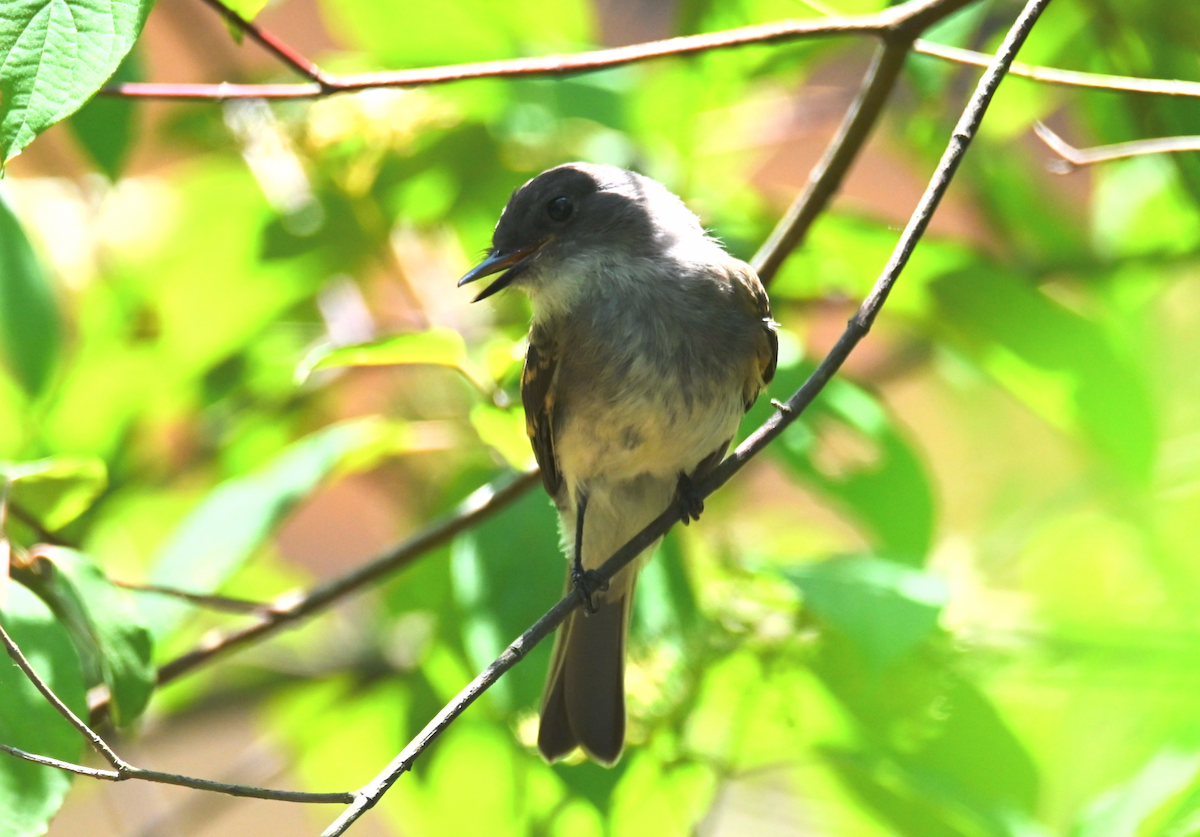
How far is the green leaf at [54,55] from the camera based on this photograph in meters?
1.32

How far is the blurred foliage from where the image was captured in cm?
178

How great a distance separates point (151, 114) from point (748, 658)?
3.44 metres

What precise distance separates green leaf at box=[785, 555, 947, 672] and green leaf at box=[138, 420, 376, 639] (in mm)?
1022

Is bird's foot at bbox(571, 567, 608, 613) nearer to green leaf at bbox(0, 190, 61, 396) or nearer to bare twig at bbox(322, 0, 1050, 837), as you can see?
bare twig at bbox(322, 0, 1050, 837)

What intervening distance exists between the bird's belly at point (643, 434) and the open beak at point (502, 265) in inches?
11.5

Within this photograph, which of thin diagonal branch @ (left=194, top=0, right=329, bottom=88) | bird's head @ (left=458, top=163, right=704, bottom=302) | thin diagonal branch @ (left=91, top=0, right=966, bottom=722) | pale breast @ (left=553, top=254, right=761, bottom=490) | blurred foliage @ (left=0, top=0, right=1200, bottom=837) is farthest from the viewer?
bird's head @ (left=458, top=163, right=704, bottom=302)

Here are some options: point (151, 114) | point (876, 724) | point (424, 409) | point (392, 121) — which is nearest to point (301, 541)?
point (151, 114)

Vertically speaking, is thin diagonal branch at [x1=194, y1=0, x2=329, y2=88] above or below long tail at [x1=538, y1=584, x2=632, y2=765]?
above

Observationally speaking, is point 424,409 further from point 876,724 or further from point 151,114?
point 151,114

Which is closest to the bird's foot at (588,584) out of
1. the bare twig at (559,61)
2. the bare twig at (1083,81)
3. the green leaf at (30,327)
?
the bare twig at (559,61)

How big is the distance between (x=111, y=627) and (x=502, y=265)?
1.01 meters

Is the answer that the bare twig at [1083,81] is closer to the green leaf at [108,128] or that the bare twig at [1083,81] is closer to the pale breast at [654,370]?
the pale breast at [654,370]

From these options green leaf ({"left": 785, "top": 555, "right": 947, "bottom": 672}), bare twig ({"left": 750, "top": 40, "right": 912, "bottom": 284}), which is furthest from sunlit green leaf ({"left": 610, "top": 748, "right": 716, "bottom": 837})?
bare twig ({"left": 750, "top": 40, "right": 912, "bottom": 284})

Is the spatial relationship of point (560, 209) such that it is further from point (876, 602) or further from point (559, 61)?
point (876, 602)
